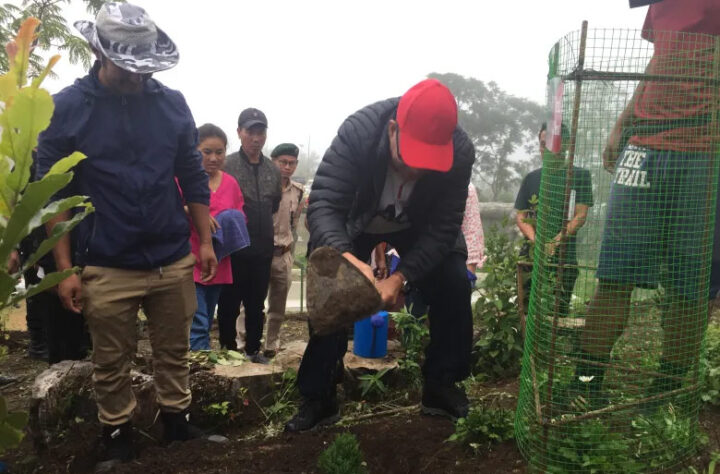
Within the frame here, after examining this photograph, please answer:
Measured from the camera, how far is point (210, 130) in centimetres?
434

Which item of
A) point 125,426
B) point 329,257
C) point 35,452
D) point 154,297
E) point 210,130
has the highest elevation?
point 210,130

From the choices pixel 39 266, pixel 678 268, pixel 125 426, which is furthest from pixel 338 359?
pixel 39 266

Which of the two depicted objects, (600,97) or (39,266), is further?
(39,266)

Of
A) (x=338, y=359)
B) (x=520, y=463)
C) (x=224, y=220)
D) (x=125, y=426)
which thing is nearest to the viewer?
(x=520, y=463)

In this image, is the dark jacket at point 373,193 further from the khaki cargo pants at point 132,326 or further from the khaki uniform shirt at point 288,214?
the khaki uniform shirt at point 288,214

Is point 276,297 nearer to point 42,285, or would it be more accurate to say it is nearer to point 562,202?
point 562,202

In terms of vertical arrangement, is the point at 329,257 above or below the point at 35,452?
above

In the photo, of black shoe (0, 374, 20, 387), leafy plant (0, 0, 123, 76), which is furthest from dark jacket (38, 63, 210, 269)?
leafy plant (0, 0, 123, 76)

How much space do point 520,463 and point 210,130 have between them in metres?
3.00

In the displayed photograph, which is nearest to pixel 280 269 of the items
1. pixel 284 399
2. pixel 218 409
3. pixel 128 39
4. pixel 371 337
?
pixel 371 337

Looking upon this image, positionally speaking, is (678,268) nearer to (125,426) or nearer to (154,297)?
(154,297)

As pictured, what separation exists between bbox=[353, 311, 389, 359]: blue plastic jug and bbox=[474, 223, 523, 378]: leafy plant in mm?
595

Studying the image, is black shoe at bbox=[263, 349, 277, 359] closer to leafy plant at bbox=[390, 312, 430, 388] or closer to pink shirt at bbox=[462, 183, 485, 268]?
leafy plant at bbox=[390, 312, 430, 388]

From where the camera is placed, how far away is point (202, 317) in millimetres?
4176
